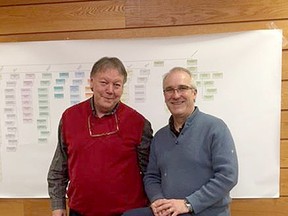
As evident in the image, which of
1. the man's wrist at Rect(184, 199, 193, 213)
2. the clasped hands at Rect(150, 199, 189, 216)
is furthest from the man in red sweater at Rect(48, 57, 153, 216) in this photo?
the man's wrist at Rect(184, 199, 193, 213)

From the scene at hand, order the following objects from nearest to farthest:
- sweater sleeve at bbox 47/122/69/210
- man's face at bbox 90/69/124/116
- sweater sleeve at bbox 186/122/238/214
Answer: sweater sleeve at bbox 186/122/238/214 → man's face at bbox 90/69/124/116 → sweater sleeve at bbox 47/122/69/210

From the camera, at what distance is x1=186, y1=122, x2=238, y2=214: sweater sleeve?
1414 millimetres

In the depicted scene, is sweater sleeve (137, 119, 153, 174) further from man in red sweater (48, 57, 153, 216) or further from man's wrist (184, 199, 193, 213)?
man's wrist (184, 199, 193, 213)

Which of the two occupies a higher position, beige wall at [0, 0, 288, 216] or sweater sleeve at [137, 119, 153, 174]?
beige wall at [0, 0, 288, 216]

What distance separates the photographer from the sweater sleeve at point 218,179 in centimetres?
141

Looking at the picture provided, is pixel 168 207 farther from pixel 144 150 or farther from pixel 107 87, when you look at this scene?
pixel 107 87

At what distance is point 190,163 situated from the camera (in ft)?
4.84

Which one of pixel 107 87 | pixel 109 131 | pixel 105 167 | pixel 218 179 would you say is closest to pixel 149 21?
pixel 107 87

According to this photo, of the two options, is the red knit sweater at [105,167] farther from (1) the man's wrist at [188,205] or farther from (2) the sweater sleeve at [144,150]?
(1) the man's wrist at [188,205]

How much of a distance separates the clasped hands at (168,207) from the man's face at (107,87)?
18.4 inches

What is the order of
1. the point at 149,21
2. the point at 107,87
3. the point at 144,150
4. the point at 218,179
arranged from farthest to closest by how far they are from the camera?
the point at 149,21 < the point at 144,150 < the point at 107,87 < the point at 218,179

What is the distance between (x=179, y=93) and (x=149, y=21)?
2.41ft

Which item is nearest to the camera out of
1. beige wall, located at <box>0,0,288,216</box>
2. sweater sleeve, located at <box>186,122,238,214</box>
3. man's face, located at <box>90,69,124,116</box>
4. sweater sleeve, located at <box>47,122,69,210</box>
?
sweater sleeve, located at <box>186,122,238,214</box>

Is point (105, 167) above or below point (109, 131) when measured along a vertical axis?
below
